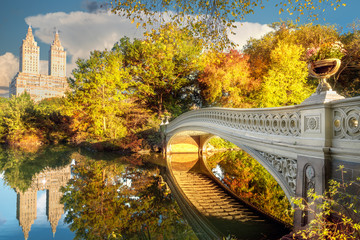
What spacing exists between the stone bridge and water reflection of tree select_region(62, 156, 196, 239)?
227 cm

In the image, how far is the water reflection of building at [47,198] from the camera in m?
6.45

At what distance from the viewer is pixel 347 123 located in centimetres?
354

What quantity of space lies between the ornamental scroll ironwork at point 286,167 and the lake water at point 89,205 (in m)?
2.16

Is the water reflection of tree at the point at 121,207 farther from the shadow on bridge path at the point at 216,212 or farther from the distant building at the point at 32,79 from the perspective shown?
the distant building at the point at 32,79

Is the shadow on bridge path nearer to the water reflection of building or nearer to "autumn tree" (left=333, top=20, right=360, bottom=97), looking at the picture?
the water reflection of building

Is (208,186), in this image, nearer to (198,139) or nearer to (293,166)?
(293,166)

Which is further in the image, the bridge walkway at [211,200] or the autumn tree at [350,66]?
the autumn tree at [350,66]

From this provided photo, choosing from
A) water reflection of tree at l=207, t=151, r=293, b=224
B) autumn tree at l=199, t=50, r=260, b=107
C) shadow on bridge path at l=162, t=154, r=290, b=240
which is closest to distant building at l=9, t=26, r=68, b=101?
autumn tree at l=199, t=50, r=260, b=107

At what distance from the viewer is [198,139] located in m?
17.5

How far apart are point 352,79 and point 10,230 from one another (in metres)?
20.8

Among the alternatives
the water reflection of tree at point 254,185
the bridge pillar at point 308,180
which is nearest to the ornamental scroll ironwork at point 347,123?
the bridge pillar at point 308,180

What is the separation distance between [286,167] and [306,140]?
0.87m

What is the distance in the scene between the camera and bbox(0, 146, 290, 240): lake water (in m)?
5.59

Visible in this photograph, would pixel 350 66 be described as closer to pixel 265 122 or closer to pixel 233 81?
pixel 233 81
